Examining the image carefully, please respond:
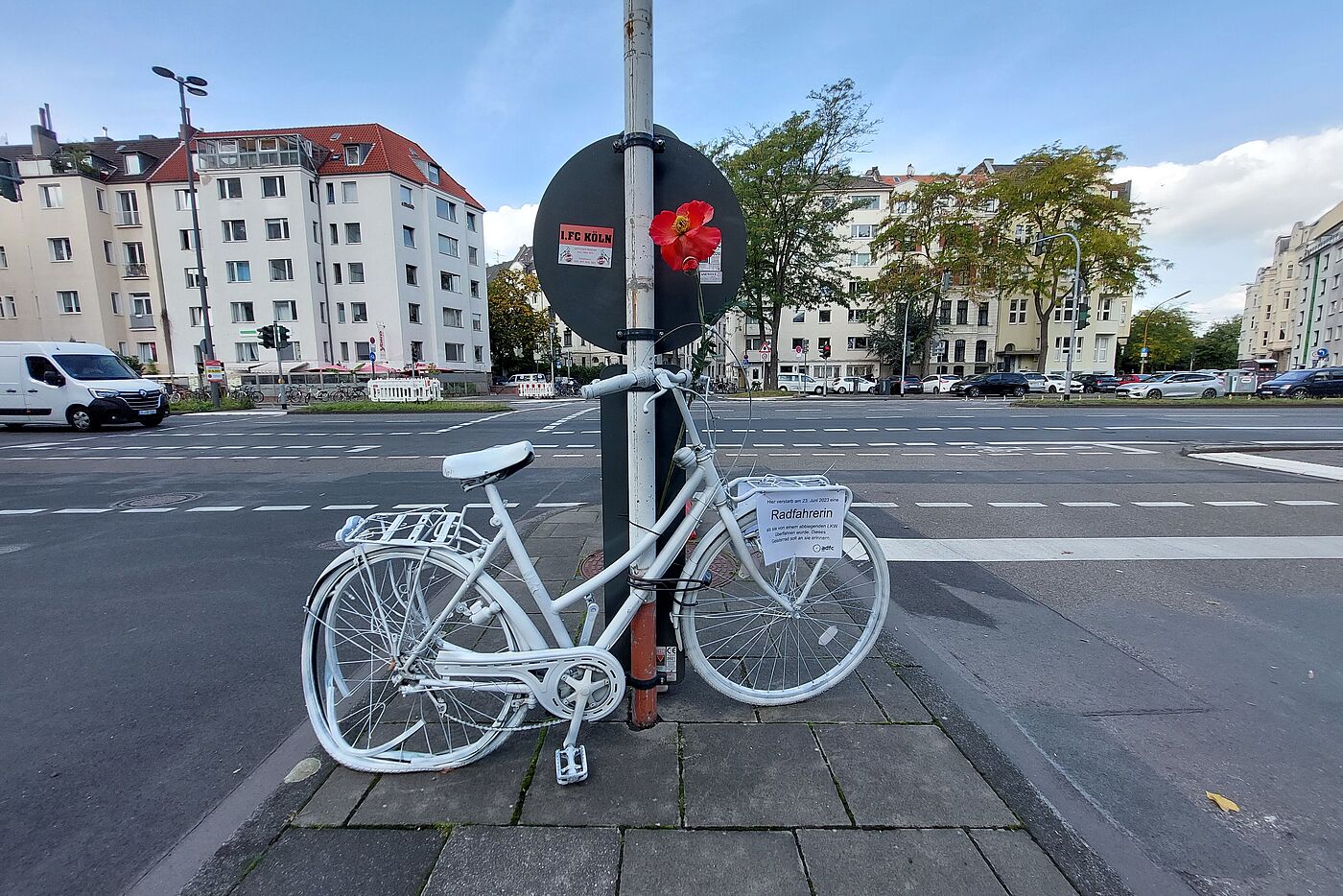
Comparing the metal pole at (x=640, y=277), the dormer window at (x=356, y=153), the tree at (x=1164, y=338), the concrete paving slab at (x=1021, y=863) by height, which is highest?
the dormer window at (x=356, y=153)

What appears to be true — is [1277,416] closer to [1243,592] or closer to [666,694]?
[1243,592]

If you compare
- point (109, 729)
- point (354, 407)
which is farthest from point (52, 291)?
point (109, 729)

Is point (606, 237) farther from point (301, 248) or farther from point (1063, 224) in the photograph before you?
point (1063, 224)

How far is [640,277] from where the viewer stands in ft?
7.22

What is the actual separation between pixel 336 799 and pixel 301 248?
1648 inches

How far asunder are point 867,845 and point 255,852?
6.10 ft

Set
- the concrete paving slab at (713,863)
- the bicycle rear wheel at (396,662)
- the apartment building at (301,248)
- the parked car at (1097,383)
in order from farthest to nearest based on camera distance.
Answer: the parked car at (1097,383), the apartment building at (301,248), the bicycle rear wheel at (396,662), the concrete paving slab at (713,863)

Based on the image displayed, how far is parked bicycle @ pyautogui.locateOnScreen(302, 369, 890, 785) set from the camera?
209cm

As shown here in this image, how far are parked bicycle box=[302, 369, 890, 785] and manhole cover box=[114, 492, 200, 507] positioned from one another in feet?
21.3

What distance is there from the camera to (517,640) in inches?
84.1

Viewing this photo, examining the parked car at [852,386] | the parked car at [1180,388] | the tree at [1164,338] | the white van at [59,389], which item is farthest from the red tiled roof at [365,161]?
the tree at [1164,338]

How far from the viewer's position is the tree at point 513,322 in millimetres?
56062

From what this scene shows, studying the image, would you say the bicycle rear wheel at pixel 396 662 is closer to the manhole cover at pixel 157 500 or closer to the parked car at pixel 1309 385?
the manhole cover at pixel 157 500

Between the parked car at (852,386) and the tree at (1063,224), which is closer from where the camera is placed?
the tree at (1063,224)
